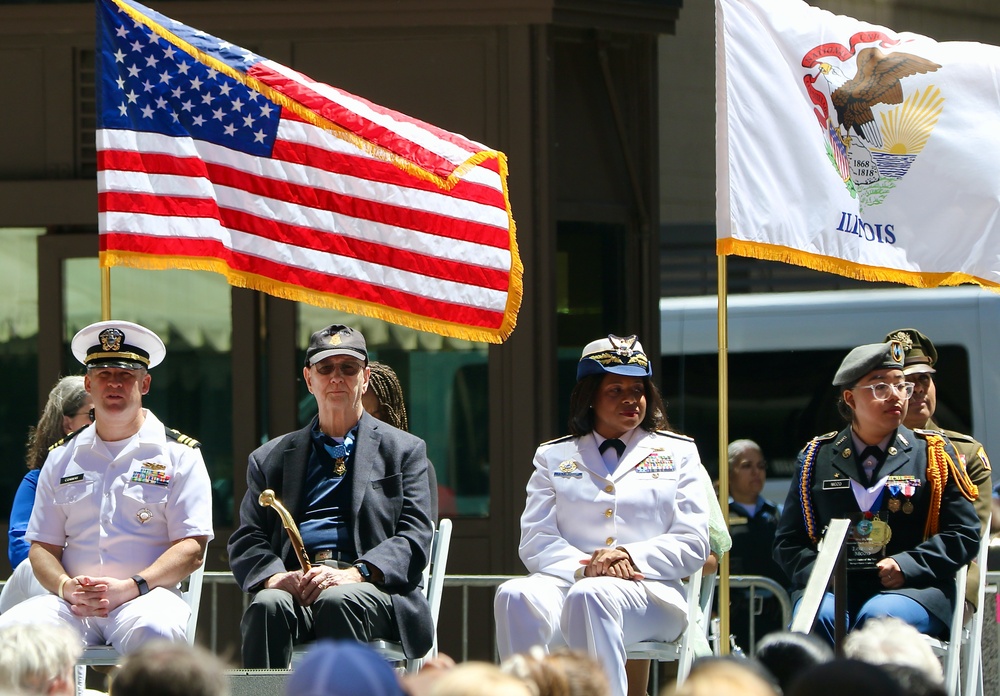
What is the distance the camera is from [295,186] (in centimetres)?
744

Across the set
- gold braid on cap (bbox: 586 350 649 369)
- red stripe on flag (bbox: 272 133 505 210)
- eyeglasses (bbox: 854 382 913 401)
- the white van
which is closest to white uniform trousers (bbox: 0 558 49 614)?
red stripe on flag (bbox: 272 133 505 210)

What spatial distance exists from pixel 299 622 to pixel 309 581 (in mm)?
173

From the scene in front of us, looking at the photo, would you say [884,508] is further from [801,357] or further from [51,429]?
[801,357]

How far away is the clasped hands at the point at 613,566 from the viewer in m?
6.68

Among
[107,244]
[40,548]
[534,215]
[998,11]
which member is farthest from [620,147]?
[998,11]

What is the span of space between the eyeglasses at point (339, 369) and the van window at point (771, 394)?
6.61 m

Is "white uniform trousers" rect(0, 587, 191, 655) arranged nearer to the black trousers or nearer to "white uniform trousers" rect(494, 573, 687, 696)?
the black trousers

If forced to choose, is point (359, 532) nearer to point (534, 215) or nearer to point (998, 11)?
point (534, 215)

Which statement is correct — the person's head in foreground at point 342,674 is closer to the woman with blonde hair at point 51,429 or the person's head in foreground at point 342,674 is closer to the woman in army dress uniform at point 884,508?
the woman in army dress uniform at point 884,508

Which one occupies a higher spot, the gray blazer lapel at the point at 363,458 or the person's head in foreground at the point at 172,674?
the gray blazer lapel at the point at 363,458

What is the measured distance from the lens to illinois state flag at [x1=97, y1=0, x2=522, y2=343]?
286 inches

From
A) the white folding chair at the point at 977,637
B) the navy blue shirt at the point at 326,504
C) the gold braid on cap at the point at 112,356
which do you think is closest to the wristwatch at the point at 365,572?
the navy blue shirt at the point at 326,504

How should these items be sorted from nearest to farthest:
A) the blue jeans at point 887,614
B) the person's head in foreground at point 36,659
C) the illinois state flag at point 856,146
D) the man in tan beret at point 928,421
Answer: the person's head in foreground at point 36,659
the blue jeans at point 887,614
the man in tan beret at point 928,421
the illinois state flag at point 856,146

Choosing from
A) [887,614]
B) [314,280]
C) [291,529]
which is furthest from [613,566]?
[314,280]
